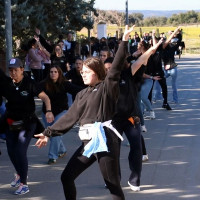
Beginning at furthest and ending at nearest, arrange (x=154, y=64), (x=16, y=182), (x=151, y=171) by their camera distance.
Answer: (x=154, y=64) → (x=151, y=171) → (x=16, y=182)

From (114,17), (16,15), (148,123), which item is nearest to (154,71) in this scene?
(148,123)

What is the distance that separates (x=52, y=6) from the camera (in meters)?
19.7

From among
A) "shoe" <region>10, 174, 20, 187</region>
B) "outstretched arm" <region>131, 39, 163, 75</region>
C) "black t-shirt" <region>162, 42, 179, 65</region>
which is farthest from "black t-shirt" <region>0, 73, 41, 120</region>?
"black t-shirt" <region>162, 42, 179, 65</region>

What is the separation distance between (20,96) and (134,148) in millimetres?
1532

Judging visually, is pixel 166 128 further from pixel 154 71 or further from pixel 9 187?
pixel 9 187

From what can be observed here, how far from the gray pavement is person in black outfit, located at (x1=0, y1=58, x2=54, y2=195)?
0.41 m

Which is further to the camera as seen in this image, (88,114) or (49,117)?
(49,117)

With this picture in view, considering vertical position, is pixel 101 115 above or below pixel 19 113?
above

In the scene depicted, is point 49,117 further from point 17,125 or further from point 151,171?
point 151,171

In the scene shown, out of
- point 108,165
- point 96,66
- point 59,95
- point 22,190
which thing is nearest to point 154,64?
point 59,95

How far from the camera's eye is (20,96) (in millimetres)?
6598

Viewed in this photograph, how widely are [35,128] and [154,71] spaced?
6321 mm

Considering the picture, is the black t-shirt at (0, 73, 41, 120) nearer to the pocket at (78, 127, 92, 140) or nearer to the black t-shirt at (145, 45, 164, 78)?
the pocket at (78, 127, 92, 140)

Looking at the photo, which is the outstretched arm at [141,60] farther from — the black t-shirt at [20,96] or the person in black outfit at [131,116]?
the black t-shirt at [20,96]
